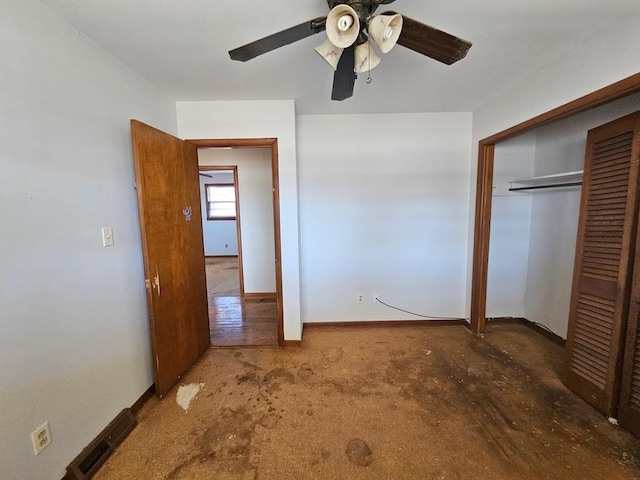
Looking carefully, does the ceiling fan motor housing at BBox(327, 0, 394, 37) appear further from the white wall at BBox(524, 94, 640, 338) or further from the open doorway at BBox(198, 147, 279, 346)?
the open doorway at BBox(198, 147, 279, 346)

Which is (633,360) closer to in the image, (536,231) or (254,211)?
(536,231)

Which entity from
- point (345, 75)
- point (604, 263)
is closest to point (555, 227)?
point (604, 263)

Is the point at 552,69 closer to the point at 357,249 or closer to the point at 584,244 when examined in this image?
the point at 584,244

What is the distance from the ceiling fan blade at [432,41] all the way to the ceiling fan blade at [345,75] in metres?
0.22

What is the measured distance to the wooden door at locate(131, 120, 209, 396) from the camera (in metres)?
1.75

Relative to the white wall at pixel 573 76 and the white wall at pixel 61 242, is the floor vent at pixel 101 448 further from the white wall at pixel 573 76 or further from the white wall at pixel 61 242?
the white wall at pixel 573 76

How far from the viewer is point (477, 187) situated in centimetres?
268

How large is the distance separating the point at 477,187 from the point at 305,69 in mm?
2081

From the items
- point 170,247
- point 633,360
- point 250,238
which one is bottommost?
point 633,360

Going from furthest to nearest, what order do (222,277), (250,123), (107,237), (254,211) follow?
(222,277), (254,211), (250,123), (107,237)

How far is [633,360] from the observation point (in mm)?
1505

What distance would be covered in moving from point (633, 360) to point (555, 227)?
4.84 ft

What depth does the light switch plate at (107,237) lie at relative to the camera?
1.55 metres

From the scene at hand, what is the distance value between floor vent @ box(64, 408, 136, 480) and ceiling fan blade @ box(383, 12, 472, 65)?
2579mm
